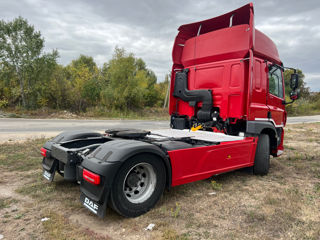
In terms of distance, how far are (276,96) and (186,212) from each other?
3763 millimetres

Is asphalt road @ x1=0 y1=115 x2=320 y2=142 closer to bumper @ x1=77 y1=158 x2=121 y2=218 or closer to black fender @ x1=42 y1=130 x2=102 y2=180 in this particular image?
black fender @ x1=42 y1=130 x2=102 y2=180

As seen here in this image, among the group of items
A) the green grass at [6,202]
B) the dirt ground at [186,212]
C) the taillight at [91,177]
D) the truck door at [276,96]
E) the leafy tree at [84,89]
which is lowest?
the green grass at [6,202]

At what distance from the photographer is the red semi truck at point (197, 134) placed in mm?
2760

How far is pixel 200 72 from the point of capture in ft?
17.1

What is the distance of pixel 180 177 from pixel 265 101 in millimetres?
2844

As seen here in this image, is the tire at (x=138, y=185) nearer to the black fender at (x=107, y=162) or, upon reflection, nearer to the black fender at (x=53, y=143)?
the black fender at (x=107, y=162)

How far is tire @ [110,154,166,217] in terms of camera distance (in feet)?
8.84

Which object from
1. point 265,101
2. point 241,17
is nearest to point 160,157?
point 265,101

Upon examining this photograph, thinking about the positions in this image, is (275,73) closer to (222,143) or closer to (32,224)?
(222,143)

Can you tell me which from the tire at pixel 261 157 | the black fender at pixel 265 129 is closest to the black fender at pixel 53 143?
the black fender at pixel 265 129

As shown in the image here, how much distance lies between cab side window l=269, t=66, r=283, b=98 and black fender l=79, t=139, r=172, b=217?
11.5 feet

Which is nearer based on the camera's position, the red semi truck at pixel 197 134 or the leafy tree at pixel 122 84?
the red semi truck at pixel 197 134

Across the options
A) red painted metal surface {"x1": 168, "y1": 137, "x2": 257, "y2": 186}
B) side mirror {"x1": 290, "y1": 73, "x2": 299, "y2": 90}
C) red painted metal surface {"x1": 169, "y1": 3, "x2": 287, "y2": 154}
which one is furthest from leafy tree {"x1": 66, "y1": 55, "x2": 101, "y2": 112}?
red painted metal surface {"x1": 168, "y1": 137, "x2": 257, "y2": 186}

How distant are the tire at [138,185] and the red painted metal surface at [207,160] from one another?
0.26 metres
